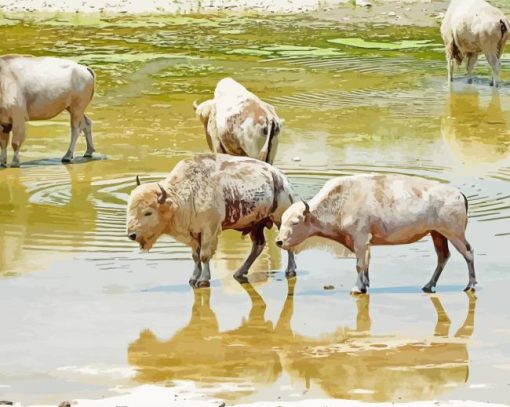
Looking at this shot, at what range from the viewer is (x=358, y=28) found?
33.8 meters

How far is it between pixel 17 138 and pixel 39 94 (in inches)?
24.7

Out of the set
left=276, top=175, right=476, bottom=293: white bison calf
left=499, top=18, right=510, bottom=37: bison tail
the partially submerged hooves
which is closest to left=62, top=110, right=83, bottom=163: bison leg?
the partially submerged hooves

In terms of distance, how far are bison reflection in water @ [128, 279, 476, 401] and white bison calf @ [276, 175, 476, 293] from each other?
724 mm

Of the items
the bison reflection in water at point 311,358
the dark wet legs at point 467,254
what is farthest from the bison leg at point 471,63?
the bison reflection in water at point 311,358

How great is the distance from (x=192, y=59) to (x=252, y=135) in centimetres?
1280

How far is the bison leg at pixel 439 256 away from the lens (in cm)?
1282

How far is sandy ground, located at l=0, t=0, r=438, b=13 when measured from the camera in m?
36.7

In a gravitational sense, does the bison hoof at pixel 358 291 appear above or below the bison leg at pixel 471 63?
above

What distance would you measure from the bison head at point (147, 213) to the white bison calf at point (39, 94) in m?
6.70

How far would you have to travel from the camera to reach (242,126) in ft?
53.8

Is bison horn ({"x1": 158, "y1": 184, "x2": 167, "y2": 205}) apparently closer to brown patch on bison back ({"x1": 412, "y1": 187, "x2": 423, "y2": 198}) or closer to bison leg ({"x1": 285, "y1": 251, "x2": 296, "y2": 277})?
bison leg ({"x1": 285, "y1": 251, "x2": 296, "y2": 277})

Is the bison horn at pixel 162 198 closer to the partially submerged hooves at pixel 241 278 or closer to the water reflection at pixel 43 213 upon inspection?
the partially submerged hooves at pixel 241 278

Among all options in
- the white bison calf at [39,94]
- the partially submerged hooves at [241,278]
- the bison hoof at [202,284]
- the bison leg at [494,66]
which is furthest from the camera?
the bison leg at [494,66]

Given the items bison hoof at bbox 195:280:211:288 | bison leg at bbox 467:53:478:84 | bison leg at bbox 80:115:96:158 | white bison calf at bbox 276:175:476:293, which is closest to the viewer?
white bison calf at bbox 276:175:476:293
